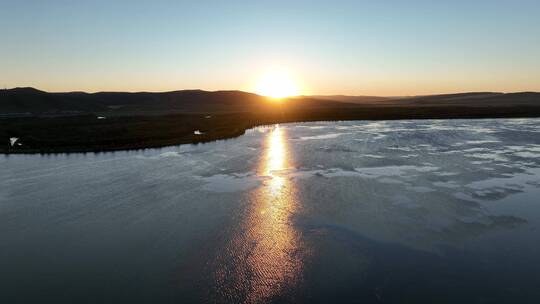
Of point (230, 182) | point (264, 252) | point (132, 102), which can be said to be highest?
point (132, 102)

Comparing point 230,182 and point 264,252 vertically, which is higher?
point 230,182

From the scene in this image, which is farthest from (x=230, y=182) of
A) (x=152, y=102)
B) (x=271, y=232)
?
(x=152, y=102)

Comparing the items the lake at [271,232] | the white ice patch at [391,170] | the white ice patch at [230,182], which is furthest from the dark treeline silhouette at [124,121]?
the white ice patch at [391,170]

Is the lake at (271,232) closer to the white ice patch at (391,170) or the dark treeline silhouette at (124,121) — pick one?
the white ice patch at (391,170)

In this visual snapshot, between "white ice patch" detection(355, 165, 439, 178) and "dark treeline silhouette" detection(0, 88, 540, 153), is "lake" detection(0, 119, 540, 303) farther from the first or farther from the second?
"dark treeline silhouette" detection(0, 88, 540, 153)

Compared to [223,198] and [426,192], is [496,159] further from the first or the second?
[223,198]

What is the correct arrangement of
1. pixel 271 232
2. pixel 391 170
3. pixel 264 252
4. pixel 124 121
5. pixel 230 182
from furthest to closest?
1. pixel 124 121
2. pixel 391 170
3. pixel 230 182
4. pixel 271 232
5. pixel 264 252

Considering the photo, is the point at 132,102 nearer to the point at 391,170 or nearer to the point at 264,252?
the point at 391,170
